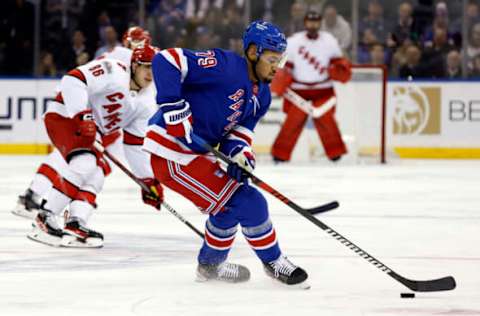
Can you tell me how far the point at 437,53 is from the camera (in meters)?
10.2

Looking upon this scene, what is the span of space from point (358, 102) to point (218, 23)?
4.19 feet

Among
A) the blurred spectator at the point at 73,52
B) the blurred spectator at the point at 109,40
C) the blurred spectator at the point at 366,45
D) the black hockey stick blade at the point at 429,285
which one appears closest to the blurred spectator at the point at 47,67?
the blurred spectator at the point at 73,52

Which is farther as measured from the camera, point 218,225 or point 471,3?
point 471,3

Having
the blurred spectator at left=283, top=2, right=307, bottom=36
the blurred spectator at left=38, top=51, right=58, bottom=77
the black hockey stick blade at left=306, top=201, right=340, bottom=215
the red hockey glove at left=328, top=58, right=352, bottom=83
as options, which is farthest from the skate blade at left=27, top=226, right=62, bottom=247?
the blurred spectator at left=283, top=2, right=307, bottom=36

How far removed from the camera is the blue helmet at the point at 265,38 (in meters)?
4.05

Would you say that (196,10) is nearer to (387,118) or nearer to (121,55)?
(387,118)

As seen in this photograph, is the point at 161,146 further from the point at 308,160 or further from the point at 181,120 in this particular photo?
the point at 308,160

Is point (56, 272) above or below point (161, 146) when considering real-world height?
below

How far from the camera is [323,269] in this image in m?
4.49

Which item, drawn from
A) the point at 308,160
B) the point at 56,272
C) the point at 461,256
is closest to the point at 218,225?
the point at 56,272

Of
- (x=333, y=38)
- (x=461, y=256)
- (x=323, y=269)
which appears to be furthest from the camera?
(x=333, y=38)

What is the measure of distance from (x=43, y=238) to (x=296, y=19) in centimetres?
537

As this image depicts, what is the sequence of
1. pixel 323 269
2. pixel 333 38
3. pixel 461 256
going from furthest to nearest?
pixel 333 38, pixel 461 256, pixel 323 269

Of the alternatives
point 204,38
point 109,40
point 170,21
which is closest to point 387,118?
point 204,38
